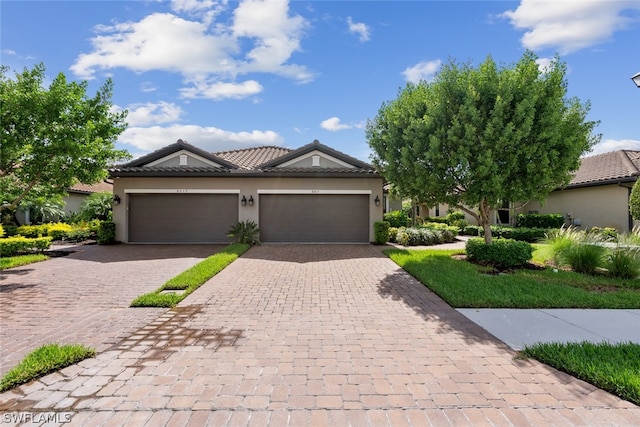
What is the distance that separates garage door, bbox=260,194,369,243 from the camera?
50.2ft

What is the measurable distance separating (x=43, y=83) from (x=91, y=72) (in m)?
1.57

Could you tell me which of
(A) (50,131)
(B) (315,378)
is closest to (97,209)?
(A) (50,131)

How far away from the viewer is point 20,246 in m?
11.4

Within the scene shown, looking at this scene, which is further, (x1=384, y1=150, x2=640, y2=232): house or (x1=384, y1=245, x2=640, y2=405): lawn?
(x1=384, y1=150, x2=640, y2=232): house

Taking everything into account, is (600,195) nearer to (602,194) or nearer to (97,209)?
(602,194)

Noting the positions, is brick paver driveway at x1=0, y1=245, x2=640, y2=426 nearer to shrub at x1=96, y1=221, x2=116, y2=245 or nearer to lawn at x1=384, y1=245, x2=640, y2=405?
lawn at x1=384, y1=245, x2=640, y2=405

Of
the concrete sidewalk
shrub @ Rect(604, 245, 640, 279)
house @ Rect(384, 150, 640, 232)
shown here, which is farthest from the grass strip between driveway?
house @ Rect(384, 150, 640, 232)

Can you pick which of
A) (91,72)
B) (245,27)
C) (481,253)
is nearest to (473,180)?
(481,253)

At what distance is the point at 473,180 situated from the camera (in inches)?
343

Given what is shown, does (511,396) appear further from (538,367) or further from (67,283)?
(67,283)

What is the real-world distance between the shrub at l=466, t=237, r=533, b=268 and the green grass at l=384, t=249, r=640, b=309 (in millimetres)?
412

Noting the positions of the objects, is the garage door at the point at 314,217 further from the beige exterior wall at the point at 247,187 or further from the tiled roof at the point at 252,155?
the tiled roof at the point at 252,155

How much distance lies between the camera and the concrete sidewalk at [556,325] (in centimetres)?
430

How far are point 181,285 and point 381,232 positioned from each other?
32.4 feet
